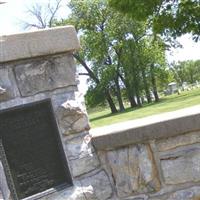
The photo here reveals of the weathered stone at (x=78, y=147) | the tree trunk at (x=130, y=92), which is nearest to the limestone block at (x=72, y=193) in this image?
the weathered stone at (x=78, y=147)

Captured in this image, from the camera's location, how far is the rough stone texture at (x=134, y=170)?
3.42 meters

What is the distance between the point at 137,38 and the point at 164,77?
224 inches

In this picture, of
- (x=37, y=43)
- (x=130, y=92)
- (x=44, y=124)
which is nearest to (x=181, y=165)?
(x=44, y=124)

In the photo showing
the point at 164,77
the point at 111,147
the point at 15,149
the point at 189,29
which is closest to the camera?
the point at 15,149

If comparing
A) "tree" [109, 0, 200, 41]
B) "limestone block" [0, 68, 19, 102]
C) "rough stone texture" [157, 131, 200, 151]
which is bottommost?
"rough stone texture" [157, 131, 200, 151]

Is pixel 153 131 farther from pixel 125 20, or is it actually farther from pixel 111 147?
pixel 125 20

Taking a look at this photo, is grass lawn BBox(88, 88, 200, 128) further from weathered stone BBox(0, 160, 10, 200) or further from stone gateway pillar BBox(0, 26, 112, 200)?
weathered stone BBox(0, 160, 10, 200)

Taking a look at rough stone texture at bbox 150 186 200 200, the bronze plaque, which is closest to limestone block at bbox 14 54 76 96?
the bronze plaque

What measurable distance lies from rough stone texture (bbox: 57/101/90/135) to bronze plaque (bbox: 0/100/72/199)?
6cm

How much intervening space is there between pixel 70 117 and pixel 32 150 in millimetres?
355

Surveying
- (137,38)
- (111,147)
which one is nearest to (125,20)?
(137,38)

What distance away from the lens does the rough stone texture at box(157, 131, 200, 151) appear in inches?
134

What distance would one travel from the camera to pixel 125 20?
1601 inches

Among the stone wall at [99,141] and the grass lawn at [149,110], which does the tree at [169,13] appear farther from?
the stone wall at [99,141]
